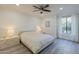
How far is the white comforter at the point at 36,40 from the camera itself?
154 centimetres

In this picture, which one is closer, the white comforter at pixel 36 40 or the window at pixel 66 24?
the white comforter at pixel 36 40

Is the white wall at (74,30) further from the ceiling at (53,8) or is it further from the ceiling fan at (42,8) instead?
the ceiling fan at (42,8)

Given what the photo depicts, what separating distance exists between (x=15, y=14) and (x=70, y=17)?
994mm

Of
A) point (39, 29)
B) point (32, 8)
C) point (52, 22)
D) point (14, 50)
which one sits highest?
point (32, 8)

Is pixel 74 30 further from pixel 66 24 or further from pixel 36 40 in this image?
pixel 36 40

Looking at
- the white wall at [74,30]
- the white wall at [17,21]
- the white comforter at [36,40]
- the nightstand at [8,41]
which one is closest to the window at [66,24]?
the white wall at [74,30]

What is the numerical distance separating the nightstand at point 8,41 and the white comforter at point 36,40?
123mm

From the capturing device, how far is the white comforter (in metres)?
1.54

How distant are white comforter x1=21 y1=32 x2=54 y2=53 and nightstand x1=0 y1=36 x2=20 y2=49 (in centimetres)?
12

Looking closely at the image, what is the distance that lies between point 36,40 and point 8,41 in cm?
49

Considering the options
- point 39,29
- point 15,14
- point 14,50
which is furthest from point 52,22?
point 14,50

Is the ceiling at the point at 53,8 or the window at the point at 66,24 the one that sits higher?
the ceiling at the point at 53,8
